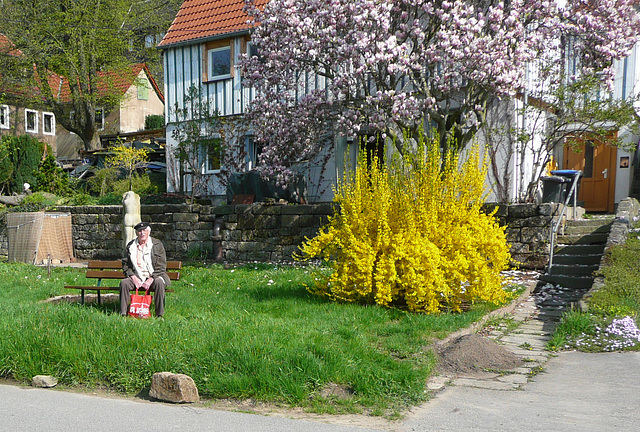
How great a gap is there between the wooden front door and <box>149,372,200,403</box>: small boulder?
14.9m

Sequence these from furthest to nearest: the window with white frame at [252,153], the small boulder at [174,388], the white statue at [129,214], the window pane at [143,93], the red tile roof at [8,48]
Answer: the window pane at [143,93] → the red tile roof at [8,48] → the window with white frame at [252,153] → the white statue at [129,214] → the small boulder at [174,388]

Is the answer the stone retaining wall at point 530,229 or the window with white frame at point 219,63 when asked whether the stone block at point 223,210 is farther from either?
the stone retaining wall at point 530,229

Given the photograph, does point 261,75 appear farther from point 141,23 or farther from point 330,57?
point 141,23

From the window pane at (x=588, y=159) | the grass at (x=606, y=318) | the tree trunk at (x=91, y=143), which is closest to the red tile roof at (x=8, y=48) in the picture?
the tree trunk at (x=91, y=143)

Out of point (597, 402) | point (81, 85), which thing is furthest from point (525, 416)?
point (81, 85)

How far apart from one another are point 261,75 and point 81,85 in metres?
23.7

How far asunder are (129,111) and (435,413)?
41.3m

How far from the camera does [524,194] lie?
14438mm

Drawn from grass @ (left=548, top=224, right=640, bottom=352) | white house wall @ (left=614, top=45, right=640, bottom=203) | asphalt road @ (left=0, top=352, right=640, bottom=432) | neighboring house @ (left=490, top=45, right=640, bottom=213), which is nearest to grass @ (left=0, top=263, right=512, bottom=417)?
asphalt road @ (left=0, top=352, right=640, bottom=432)

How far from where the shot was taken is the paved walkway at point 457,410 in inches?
182

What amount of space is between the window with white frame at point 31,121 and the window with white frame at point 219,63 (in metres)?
22.7

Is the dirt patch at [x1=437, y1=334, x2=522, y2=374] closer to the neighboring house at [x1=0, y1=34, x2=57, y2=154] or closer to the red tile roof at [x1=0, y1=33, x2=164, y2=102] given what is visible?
the red tile roof at [x1=0, y1=33, x2=164, y2=102]

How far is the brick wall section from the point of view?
12195mm

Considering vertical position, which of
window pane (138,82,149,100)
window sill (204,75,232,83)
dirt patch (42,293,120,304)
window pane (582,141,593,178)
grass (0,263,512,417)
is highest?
window pane (138,82,149,100)
